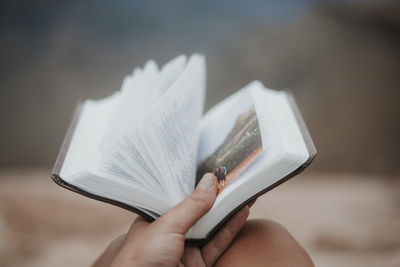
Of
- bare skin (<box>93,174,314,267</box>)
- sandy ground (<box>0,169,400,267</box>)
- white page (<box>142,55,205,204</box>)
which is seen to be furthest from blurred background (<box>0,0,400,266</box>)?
white page (<box>142,55,205,204</box>)

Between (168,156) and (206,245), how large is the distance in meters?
0.19

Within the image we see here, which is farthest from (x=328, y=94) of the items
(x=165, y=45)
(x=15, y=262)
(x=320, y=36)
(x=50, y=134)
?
(x=15, y=262)

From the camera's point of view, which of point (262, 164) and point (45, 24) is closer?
point (262, 164)

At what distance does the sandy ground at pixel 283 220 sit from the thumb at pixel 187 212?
0.74 m

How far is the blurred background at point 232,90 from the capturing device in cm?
134

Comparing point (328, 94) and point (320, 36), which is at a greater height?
point (320, 36)

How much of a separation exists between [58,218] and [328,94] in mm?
1612

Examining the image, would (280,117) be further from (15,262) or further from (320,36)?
(320,36)

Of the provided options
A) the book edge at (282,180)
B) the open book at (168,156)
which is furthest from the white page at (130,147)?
the book edge at (282,180)

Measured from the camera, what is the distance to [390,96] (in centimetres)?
222

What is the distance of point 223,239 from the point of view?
653mm

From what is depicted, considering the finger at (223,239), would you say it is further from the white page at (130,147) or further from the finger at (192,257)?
the white page at (130,147)

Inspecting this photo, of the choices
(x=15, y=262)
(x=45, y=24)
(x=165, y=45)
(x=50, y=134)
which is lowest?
(x=15, y=262)

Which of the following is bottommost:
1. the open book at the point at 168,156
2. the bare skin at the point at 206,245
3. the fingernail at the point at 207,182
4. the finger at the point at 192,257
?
the finger at the point at 192,257
